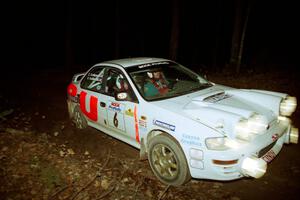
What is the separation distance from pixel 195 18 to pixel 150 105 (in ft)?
89.8

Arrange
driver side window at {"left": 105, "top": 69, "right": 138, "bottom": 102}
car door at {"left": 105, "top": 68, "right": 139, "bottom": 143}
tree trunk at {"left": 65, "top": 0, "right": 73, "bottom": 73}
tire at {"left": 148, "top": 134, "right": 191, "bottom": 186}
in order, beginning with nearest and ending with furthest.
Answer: tire at {"left": 148, "top": 134, "right": 191, "bottom": 186}, car door at {"left": 105, "top": 68, "right": 139, "bottom": 143}, driver side window at {"left": 105, "top": 69, "right": 138, "bottom": 102}, tree trunk at {"left": 65, "top": 0, "right": 73, "bottom": 73}

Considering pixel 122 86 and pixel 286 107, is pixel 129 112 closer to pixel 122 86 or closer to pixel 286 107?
pixel 122 86

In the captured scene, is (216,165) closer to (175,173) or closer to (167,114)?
(175,173)

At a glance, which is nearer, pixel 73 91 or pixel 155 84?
pixel 155 84

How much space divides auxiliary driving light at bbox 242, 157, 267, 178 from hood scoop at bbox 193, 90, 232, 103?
1.11 meters

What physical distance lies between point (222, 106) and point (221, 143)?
71cm

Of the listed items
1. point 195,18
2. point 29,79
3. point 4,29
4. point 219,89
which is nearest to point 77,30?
point 4,29

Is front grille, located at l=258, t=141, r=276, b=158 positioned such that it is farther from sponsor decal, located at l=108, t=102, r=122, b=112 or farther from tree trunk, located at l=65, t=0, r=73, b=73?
tree trunk, located at l=65, t=0, r=73, b=73

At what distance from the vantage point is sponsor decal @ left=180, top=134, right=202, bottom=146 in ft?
11.3

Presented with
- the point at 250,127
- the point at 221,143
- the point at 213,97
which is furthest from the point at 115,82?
the point at 250,127

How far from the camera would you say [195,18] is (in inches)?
1156

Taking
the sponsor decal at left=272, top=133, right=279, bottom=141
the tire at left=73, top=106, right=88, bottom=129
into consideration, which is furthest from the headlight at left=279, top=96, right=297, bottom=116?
the tire at left=73, top=106, right=88, bottom=129

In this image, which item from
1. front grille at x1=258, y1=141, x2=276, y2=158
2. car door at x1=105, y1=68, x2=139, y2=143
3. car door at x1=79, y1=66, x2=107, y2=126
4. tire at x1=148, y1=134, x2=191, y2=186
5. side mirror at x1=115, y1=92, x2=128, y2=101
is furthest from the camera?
car door at x1=79, y1=66, x2=107, y2=126

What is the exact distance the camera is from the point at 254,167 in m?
3.27
